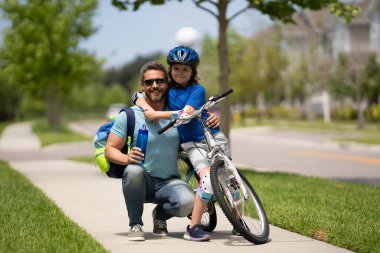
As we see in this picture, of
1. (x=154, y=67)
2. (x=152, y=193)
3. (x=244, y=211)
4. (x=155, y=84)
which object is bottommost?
(x=244, y=211)

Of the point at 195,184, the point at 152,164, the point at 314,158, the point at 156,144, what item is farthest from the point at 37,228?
the point at 314,158

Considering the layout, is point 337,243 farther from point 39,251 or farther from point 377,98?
point 377,98

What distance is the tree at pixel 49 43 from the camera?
43.9 m

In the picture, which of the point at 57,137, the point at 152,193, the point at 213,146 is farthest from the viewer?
the point at 57,137

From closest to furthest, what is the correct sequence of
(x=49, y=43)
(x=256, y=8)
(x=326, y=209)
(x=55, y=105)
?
(x=326, y=209)
(x=256, y=8)
(x=49, y=43)
(x=55, y=105)

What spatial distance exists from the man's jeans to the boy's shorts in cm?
27

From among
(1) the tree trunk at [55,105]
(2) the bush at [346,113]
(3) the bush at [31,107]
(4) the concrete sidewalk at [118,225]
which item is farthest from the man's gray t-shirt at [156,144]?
(3) the bush at [31,107]

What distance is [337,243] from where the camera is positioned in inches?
256

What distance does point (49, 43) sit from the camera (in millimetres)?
44344

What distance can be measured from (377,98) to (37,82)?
21792 millimetres

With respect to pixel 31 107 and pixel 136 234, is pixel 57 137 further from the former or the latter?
pixel 31 107

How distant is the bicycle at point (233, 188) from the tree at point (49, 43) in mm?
37593

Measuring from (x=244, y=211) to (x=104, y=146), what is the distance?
138 cm

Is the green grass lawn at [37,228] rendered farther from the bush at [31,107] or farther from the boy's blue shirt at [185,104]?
the bush at [31,107]
